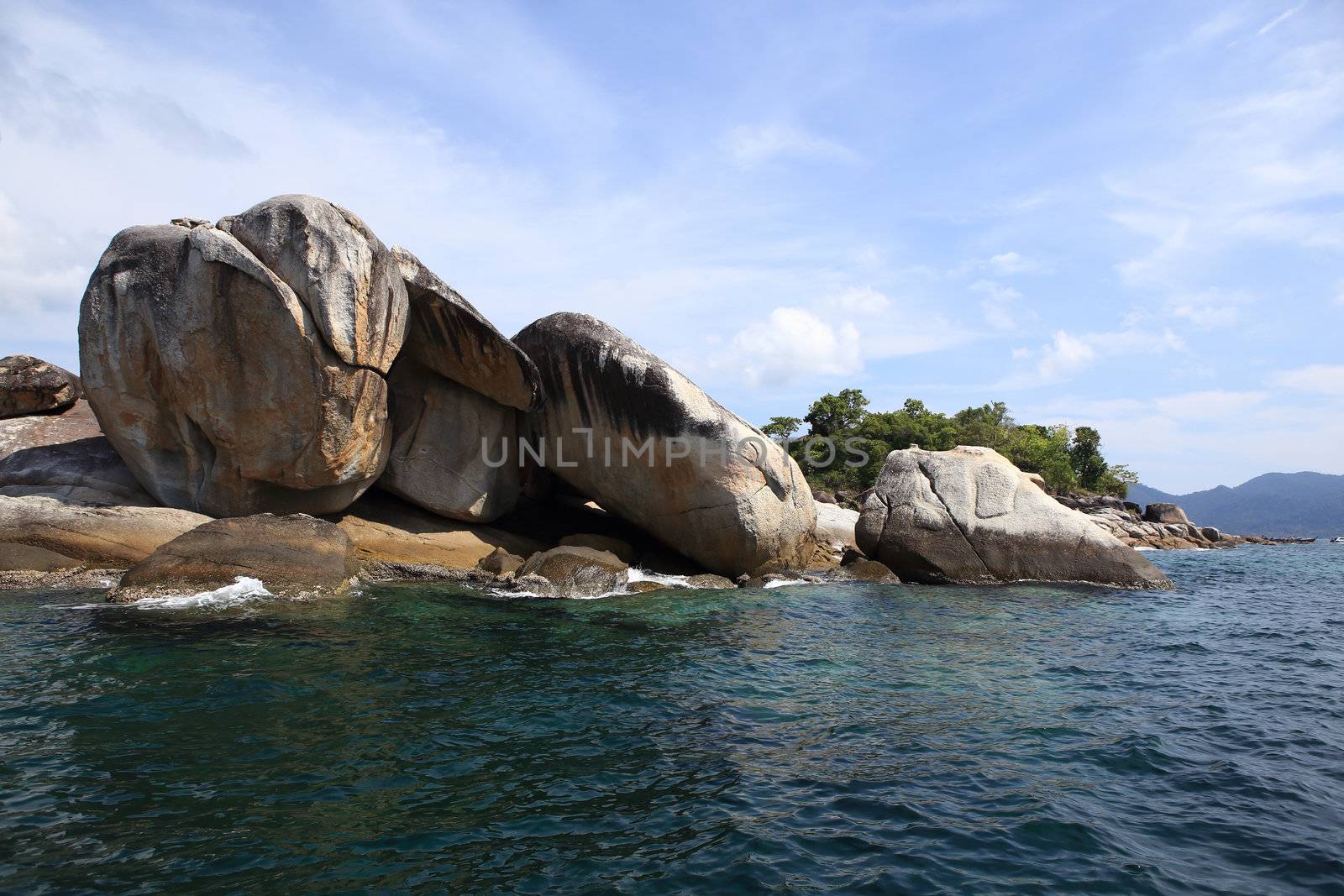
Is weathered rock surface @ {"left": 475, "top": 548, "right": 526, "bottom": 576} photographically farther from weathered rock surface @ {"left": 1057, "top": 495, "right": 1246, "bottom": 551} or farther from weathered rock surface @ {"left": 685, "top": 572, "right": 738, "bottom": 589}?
weathered rock surface @ {"left": 1057, "top": 495, "right": 1246, "bottom": 551}

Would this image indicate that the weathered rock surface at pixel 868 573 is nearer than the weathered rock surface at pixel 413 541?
No

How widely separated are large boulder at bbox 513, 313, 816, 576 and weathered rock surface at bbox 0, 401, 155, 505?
352 inches

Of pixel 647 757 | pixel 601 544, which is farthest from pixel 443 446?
pixel 647 757

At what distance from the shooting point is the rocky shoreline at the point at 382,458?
14.6 meters

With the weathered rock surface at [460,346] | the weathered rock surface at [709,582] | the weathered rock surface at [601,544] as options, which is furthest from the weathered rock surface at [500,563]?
the weathered rock surface at [709,582]

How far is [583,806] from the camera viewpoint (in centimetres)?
591

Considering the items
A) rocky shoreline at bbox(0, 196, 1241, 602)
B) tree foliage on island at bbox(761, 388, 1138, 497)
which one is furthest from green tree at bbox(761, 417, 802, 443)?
rocky shoreline at bbox(0, 196, 1241, 602)

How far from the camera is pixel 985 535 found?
18234mm

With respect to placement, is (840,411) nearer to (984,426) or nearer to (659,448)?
(984,426)

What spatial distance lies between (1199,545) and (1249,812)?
142ft

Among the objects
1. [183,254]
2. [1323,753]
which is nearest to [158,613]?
[183,254]

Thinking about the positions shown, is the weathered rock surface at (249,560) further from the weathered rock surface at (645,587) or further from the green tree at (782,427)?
the green tree at (782,427)

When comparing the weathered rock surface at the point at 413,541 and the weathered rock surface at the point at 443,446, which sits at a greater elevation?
the weathered rock surface at the point at 443,446

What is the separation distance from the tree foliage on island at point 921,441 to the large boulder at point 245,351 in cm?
3081
